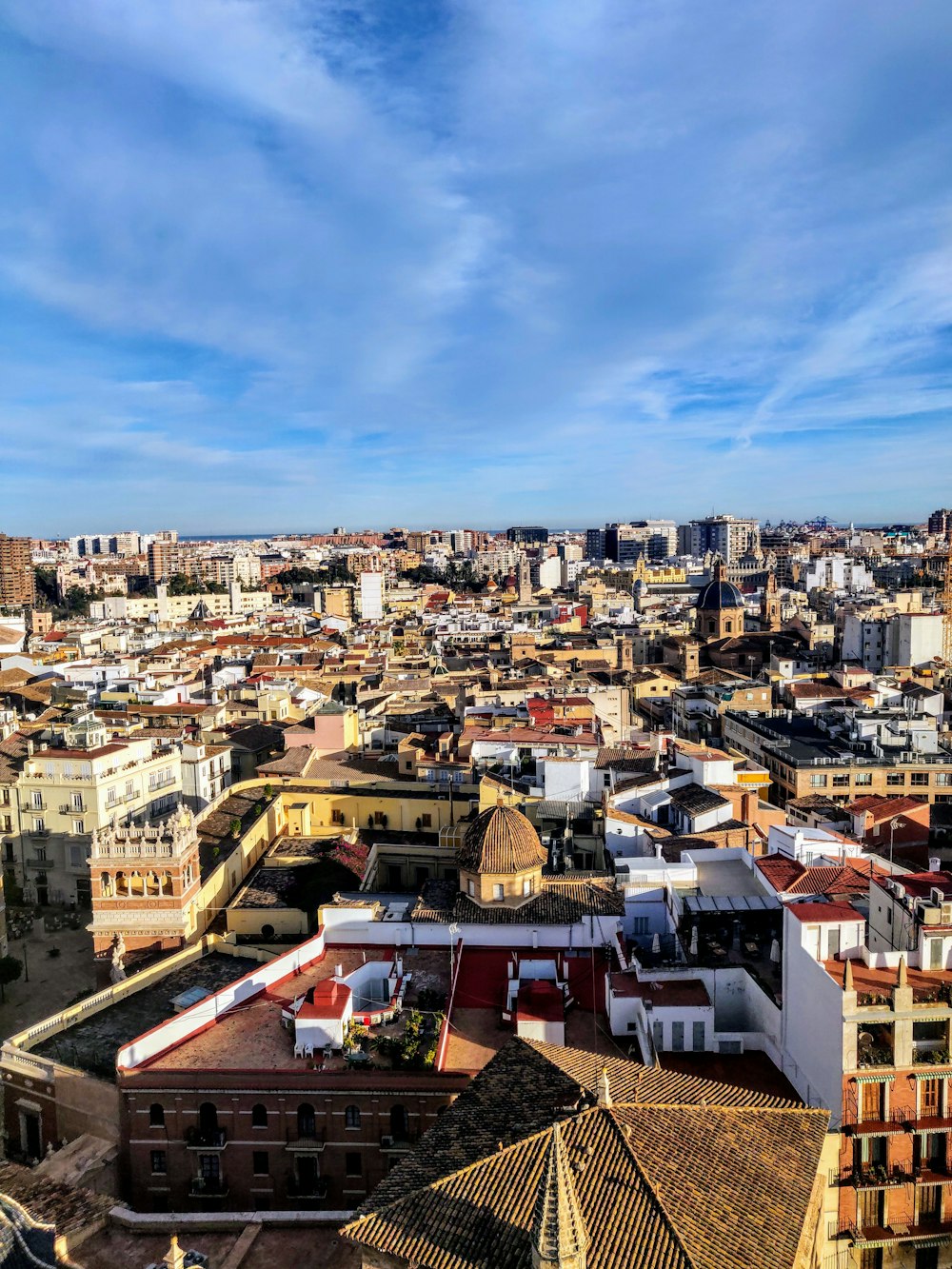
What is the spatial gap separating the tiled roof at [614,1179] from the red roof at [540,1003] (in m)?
3.81

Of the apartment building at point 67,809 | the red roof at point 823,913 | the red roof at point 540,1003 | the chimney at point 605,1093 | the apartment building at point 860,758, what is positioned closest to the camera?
the chimney at point 605,1093

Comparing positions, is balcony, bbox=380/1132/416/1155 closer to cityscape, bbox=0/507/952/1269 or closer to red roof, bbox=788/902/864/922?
cityscape, bbox=0/507/952/1269

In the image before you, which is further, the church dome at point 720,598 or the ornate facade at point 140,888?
the church dome at point 720,598

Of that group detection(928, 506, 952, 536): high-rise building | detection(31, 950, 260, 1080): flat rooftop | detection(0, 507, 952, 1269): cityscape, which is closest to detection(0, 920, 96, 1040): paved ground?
detection(0, 507, 952, 1269): cityscape

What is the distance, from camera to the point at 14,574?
12338cm

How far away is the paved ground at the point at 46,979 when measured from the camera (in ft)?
78.5

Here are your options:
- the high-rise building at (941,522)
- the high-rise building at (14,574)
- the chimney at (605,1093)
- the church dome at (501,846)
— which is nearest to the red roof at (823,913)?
the chimney at (605,1093)

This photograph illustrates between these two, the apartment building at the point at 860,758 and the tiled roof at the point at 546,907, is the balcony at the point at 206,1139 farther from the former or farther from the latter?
the apartment building at the point at 860,758

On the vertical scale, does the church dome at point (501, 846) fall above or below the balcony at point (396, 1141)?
above

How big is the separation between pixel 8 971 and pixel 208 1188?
37.3 ft

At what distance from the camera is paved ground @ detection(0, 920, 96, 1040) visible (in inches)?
942

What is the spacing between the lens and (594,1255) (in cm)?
952

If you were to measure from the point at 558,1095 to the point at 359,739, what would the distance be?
28.0 meters

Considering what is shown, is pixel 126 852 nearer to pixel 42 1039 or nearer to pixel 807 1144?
pixel 42 1039
